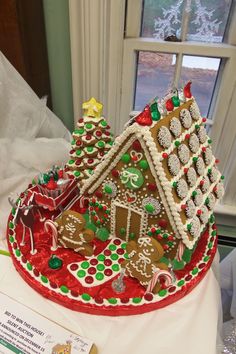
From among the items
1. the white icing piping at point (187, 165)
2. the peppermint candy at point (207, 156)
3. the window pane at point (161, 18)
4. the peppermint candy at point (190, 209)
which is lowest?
the peppermint candy at point (190, 209)

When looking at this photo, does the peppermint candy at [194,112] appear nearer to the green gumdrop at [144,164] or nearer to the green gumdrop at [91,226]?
the green gumdrop at [144,164]

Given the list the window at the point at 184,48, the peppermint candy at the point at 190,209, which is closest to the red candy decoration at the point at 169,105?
the peppermint candy at the point at 190,209

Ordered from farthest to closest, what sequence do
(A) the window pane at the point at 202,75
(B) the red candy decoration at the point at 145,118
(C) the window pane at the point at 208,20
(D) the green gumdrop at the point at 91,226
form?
(A) the window pane at the point at 202,75 < (C) the window pane at the point at 208,20 < (D) the green gumdrop at the point at 91,226 < (B) the red candy decoration at the point at 145,118

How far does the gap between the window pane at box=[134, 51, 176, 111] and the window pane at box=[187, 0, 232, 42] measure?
0.35 feet

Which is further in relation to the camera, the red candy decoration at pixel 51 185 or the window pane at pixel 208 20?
the window pane at pixel 208 20

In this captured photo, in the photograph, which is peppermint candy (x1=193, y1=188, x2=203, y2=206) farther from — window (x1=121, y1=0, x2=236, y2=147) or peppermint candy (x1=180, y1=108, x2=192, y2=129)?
window (x1=121, y1=0, x2=236, y2=147)

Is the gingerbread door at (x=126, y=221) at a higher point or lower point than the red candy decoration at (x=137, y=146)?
lower

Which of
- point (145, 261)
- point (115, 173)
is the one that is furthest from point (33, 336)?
point (115, 173)

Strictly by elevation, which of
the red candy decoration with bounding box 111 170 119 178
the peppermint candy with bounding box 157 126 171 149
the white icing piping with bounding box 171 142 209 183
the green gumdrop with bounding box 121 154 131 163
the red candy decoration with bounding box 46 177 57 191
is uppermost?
the peppermint candy with bounding box 157 126 171 149

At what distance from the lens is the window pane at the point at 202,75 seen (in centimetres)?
113

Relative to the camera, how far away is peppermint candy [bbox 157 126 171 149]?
26.0 inches

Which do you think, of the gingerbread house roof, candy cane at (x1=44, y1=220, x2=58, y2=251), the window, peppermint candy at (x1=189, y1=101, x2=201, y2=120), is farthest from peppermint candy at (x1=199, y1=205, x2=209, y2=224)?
the window

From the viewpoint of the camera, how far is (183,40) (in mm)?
1072

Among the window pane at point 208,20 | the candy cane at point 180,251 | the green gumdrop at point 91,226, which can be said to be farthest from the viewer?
A: the window pane at point 208,20
